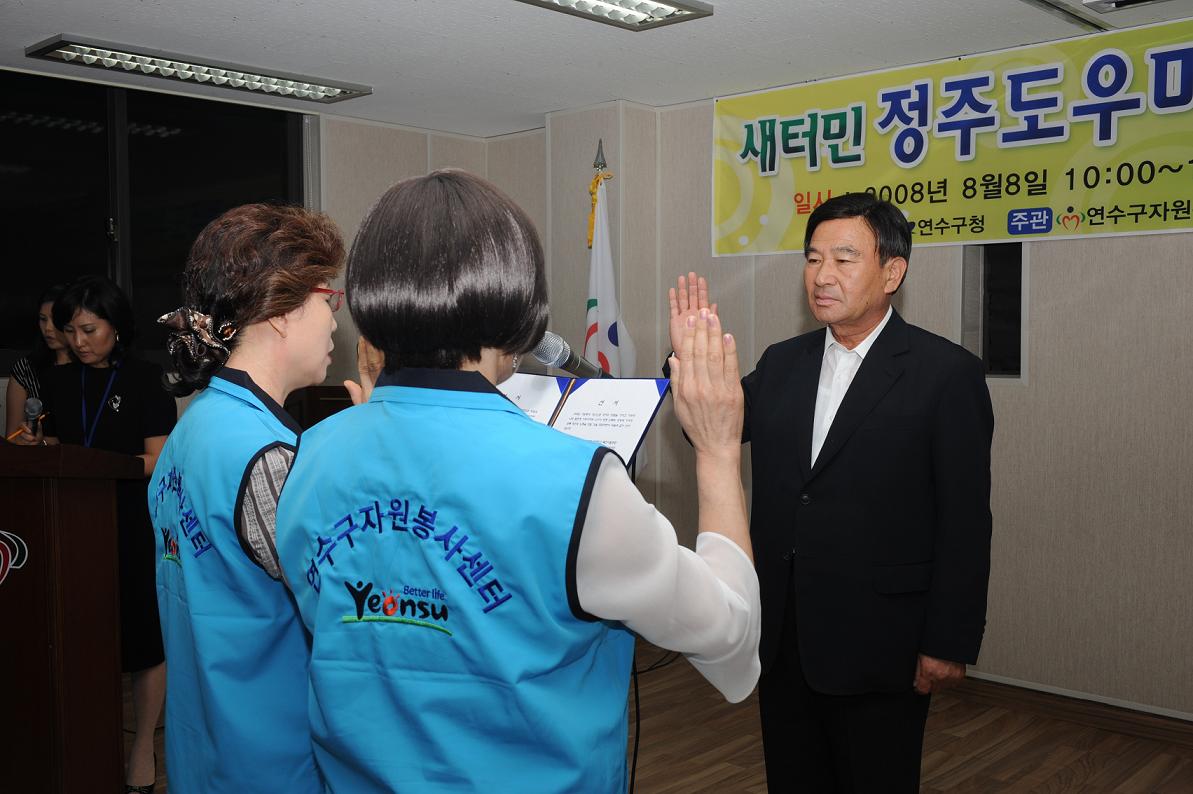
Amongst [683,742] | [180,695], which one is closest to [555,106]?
[683,742]

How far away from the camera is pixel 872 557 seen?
222cm

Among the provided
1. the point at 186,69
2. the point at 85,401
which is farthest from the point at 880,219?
the point at 186,69

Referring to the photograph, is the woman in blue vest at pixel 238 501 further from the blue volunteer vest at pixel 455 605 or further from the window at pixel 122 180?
the window at pixel 122 180

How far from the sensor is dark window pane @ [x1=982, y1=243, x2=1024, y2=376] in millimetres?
4391

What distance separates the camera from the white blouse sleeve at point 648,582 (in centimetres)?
97

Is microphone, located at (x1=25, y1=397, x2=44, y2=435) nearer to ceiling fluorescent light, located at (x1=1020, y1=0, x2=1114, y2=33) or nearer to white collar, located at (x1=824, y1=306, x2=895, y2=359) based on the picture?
white collar, located at (x1=824, y1=306, x2=895, y2=359)

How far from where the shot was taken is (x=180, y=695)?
1.52 metres

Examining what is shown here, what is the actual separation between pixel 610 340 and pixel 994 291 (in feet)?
6.15

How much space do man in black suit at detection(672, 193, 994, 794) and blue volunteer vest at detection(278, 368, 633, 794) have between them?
1240 mm

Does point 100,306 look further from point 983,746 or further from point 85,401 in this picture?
point 983,746

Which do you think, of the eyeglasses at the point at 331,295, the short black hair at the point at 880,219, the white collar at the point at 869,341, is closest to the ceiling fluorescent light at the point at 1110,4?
the short black hair at the point at 880,219

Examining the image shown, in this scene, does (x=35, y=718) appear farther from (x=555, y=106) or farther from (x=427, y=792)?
(x=555, y=106)

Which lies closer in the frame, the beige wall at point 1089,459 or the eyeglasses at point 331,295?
the eyeglasses at point 331,295

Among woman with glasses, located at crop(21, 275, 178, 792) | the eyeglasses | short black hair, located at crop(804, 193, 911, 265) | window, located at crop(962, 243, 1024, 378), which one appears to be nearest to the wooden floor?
woman with glasses, located at crop(21, 275, 178, 792)
